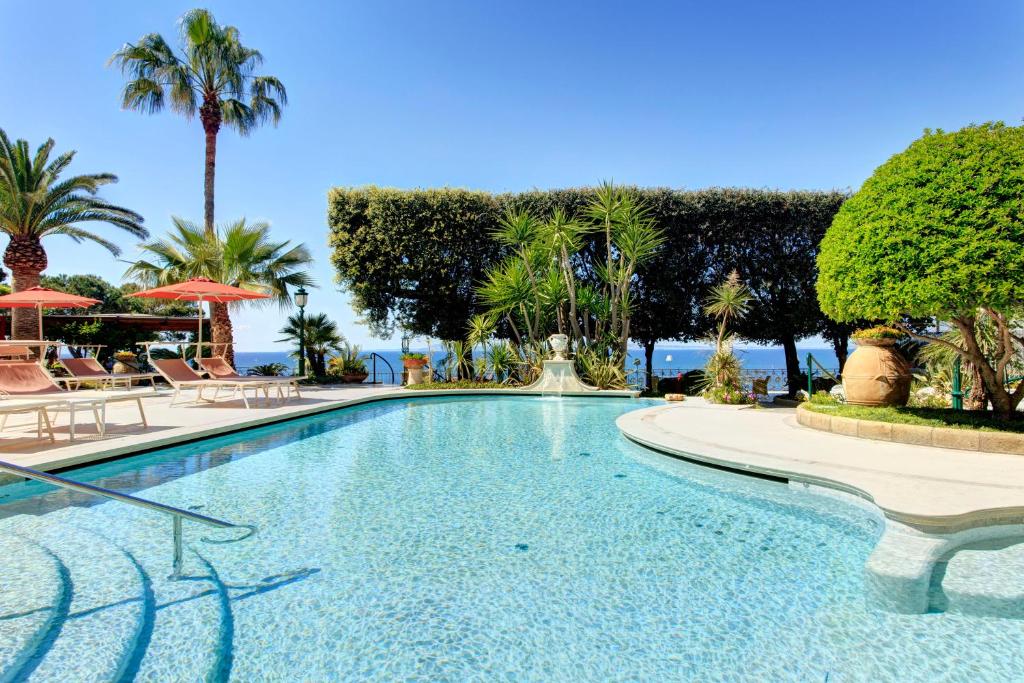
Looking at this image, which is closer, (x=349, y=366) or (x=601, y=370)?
(x=601, y=370)

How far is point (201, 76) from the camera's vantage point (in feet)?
56.2

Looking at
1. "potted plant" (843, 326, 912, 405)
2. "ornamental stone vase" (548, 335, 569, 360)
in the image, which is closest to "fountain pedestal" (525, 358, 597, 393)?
"ornamental stone vase" (548, 335, 569, 360)

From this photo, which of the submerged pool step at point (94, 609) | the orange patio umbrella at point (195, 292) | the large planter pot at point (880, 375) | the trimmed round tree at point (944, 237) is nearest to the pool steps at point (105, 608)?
the submerged pool step at point (94, 609)

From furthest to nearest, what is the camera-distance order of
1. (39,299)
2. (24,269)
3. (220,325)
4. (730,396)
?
(220,325), (24,269), (730,396), (39,299)

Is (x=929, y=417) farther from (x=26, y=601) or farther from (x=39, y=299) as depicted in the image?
(x=39, y=299)

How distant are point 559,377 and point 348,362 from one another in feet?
26.2

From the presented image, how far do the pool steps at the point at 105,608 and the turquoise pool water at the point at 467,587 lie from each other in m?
0.01

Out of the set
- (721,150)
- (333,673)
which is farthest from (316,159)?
(333,673)

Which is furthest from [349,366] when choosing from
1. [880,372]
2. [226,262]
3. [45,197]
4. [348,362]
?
[880,372]

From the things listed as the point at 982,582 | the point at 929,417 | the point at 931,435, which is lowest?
the point at 982,582

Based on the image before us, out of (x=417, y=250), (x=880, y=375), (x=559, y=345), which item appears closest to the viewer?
(x=880, y=375)

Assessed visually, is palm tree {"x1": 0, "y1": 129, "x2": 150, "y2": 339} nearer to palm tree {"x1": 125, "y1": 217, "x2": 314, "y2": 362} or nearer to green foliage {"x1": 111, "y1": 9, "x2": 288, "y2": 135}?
palm tree {"x1": 125, "y1": 217, "x2": 314, "y2": 362}

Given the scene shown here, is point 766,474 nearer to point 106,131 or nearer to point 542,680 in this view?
point 542,680

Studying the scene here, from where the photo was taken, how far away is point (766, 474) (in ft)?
16.8
